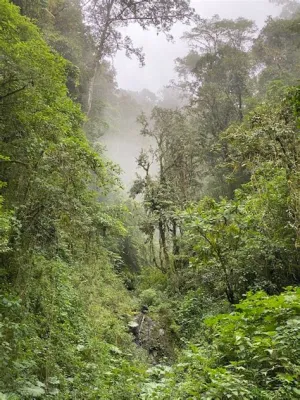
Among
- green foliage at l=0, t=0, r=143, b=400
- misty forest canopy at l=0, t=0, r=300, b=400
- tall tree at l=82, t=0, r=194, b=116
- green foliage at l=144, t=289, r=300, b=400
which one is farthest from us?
tall tree at l=82, t=0, r=194, b=116

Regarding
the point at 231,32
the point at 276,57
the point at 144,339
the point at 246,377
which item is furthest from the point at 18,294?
the point at 231,32

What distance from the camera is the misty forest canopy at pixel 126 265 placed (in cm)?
425

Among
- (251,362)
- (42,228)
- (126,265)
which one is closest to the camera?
(251,362)

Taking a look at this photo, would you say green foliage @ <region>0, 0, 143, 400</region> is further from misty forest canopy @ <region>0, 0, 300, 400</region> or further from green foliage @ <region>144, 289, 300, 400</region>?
green foliage @ <region>144, 289, 300, 400</region>

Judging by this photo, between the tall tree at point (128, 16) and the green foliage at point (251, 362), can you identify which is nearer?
the green foliage at point (251, 362)

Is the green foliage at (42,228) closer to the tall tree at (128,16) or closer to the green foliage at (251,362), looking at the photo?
the green foliage at (251,362)

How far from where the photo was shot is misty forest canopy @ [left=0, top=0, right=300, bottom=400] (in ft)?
13.9

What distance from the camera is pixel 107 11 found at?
17156mm

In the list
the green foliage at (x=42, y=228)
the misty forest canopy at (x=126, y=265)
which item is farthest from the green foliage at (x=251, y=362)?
the green foliage at (x=42, y=228)

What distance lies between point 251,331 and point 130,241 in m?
13.7

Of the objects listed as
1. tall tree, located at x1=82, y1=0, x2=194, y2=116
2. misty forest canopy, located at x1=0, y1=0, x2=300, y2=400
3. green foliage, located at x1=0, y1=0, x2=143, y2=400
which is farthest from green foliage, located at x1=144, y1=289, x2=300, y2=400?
tall tree, located at x1=82, y1=0, x2=194, y2=116

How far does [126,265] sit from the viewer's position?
663 inches

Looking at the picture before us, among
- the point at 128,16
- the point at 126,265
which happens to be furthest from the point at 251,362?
the point at 128,16

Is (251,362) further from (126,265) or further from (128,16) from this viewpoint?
(128,16)
